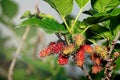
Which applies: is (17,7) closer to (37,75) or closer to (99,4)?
(37,75)

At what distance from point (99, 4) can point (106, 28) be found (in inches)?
4.0

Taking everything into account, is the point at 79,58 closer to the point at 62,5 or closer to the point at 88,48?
the point at 88,48

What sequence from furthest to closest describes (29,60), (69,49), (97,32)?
(29,60), (97,32), (69,49)

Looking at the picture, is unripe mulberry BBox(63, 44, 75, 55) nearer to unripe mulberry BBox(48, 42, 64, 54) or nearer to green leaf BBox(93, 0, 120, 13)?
unripe mulberry BBox(48, 42, 64, 54)

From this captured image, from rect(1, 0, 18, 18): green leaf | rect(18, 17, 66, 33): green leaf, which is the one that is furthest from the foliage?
rect(1, 0, 18, 18): green leaf

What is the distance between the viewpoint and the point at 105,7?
51.6 inches

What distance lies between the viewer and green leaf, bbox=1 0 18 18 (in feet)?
10.7

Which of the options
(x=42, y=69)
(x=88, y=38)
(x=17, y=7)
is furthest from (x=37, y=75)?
(x=88, y=38)

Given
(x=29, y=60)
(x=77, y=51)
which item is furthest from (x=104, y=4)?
(x=29, y=60)

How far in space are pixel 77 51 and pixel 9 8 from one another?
218 cm

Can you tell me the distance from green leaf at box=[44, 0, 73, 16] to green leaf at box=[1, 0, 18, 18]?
1976 mm

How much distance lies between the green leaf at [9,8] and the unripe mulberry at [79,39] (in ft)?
6.73

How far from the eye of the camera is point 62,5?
1291 millimetres

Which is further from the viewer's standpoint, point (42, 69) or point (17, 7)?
point (17, 7)
